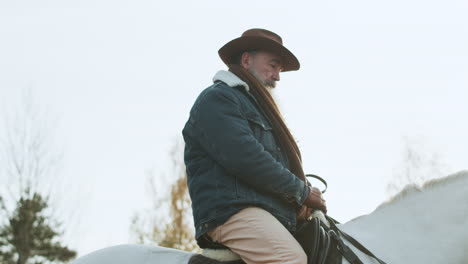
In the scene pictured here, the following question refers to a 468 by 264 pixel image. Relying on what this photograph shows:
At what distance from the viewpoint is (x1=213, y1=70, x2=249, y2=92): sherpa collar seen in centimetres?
411

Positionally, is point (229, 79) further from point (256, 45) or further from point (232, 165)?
point (232, 165)

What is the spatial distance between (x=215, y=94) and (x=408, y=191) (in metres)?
1.67

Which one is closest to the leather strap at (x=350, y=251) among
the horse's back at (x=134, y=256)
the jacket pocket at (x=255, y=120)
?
the jacket pocket at (x=255, y=120)

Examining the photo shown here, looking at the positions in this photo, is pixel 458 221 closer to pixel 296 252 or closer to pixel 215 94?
pixel 296 252

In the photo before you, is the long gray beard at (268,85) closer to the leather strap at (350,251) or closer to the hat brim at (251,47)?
the hat brim at (251,47)

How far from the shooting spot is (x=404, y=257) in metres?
3.98

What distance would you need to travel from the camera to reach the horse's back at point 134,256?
13.3 feet

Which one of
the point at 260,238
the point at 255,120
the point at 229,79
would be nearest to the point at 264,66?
the point at 229,79

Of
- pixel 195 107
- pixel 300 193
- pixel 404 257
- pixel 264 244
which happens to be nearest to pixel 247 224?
pixel 264 244

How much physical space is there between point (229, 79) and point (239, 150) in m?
0.66

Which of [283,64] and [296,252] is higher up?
[283,64]

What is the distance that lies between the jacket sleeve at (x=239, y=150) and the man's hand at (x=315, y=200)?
9 cm

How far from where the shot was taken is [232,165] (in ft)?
12.3

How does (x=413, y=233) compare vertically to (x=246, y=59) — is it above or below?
below
